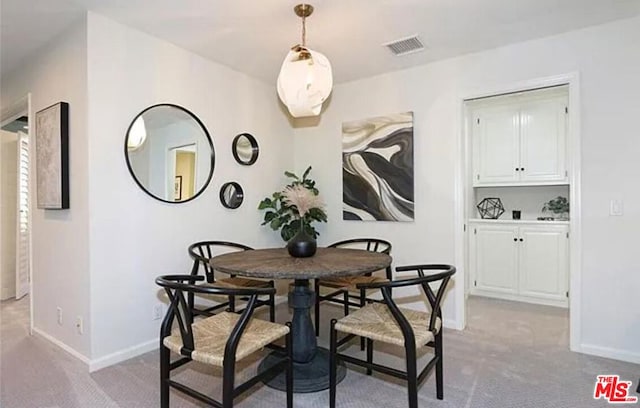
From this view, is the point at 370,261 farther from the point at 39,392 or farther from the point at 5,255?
the point at 5,255

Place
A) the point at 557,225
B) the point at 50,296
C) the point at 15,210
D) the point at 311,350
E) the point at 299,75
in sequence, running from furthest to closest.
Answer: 1. the point at 15,210
2. the point at 557,225
3. the point at 50,296
4. the point at 311,350
5. the point at 299,75

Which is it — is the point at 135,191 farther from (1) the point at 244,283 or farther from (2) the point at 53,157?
(1) the point at 244,283

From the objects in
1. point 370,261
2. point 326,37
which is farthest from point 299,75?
point 370,261

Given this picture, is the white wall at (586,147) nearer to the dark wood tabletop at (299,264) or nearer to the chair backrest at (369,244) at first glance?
the chair backrest at (369,244)

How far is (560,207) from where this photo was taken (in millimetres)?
4070

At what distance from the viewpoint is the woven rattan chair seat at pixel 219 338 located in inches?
64.9

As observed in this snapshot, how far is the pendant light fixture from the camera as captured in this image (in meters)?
2.06

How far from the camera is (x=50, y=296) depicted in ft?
9.33

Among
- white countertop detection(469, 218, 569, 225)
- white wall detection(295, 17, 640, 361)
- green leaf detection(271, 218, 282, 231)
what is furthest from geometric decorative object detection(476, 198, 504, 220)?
green leaf detection(271, 218, 282, 231)

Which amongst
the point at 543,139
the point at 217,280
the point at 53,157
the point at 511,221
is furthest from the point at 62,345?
the point at 543,139

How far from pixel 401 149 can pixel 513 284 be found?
210 cm

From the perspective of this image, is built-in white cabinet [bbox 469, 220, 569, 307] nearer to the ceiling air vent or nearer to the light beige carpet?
the light beige carpet

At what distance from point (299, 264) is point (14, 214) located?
426 cm

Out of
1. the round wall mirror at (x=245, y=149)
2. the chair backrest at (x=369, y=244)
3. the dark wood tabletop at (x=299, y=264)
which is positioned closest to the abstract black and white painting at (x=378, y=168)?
the chair backrest at (x=369, y=244)
